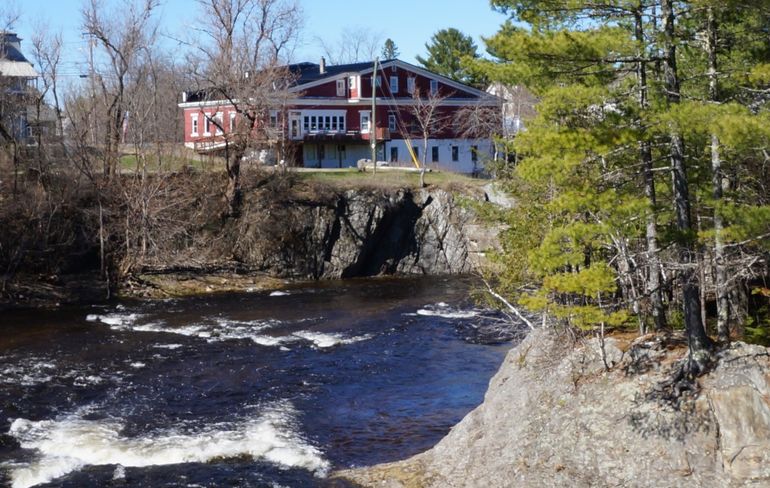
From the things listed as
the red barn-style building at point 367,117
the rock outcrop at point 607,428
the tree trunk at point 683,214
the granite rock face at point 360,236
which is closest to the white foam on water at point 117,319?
the granite rock face at point 360,236

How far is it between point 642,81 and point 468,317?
1724cm

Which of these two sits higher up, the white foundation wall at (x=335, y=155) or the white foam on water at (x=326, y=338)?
the white foundation wall at (x=335, y=155)

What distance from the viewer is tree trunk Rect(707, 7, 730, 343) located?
1252 centimetres

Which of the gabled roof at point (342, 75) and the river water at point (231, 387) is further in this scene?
the gabled roof at point (342, 75)

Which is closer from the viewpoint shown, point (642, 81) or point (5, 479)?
point (642, 81)

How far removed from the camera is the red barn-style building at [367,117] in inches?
2309

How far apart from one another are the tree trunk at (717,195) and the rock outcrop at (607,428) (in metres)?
0.78

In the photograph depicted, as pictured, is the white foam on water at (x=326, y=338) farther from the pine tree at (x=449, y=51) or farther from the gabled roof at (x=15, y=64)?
the pine tree at (x=449, y=51)

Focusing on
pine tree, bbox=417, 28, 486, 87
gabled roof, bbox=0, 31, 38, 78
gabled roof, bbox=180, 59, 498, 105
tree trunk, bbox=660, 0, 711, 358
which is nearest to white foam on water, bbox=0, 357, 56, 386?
tree trunk, bbox=660, 0, 711, 358

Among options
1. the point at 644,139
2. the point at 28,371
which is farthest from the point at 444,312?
the point at 644,139

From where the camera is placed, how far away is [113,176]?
38906 mm

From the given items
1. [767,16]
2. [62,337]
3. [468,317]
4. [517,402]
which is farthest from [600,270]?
[62,337]

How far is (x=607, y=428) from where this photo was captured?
43.3ft

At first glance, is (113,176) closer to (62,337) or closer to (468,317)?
(62,337)
